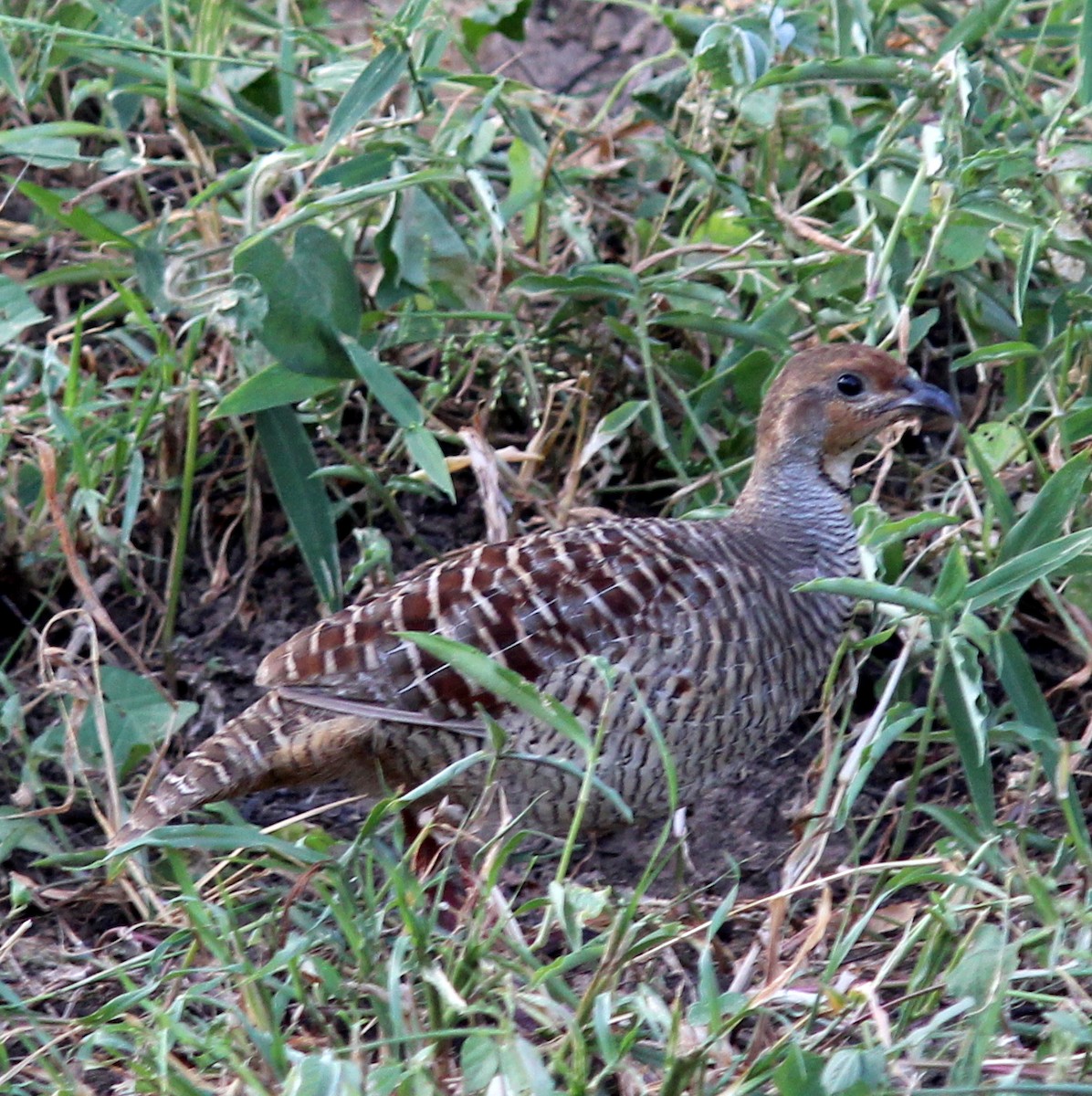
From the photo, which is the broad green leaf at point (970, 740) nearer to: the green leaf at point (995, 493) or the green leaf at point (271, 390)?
the green leaf at point (995, 493)

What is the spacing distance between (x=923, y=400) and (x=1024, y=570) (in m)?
0.79

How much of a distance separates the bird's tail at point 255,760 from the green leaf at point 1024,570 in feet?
3.70

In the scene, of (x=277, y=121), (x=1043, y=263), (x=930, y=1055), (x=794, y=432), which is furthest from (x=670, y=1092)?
(x=277, y=121)

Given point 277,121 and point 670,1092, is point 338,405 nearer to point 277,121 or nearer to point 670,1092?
point 277,121

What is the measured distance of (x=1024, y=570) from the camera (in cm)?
265

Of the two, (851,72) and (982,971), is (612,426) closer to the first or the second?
(851,72)

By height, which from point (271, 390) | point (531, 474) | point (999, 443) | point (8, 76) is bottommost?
point (531, 474)

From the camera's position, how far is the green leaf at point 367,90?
127 inches

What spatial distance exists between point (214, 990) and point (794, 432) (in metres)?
1.60

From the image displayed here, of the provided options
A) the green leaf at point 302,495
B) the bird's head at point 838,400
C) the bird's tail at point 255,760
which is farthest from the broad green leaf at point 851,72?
the bird's tail at point 255,760

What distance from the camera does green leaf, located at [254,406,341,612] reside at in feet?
11.8

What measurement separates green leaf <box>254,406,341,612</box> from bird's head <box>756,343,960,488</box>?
974 mm

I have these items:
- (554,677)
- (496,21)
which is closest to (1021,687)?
(554,677)

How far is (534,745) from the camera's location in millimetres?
3002
